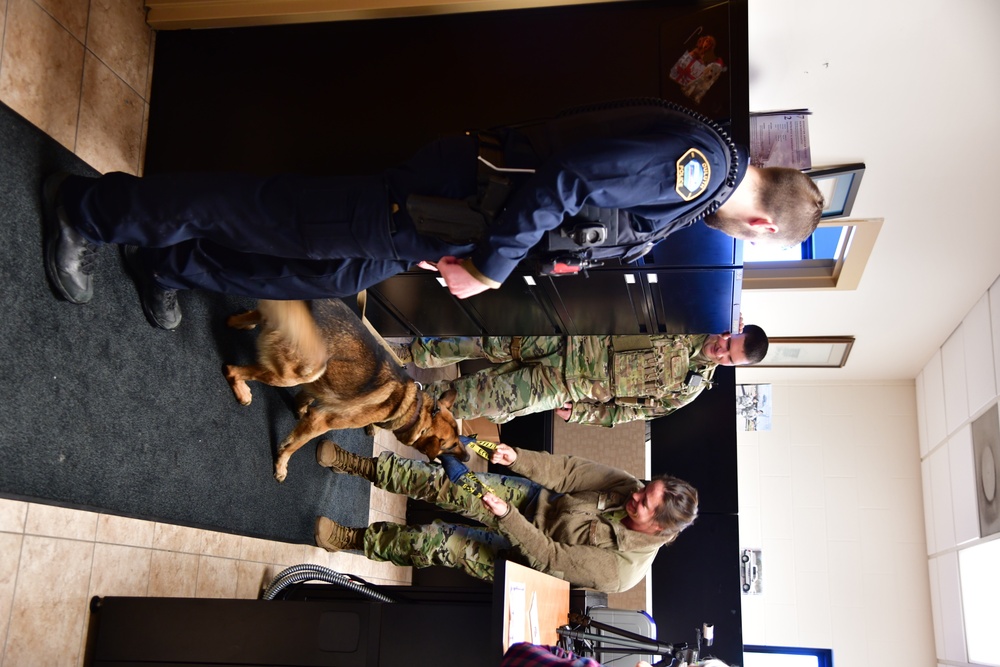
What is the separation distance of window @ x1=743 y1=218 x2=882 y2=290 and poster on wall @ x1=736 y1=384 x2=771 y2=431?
1021mm

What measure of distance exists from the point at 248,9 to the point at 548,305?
2.00 m

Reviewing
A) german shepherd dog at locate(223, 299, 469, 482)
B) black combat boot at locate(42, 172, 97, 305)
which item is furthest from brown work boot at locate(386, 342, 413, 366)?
black combat boot at locate(42, 172, 97, 305)

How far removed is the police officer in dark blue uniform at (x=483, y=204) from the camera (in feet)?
6.59

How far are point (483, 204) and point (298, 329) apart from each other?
4.18ft

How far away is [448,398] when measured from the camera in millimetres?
4262

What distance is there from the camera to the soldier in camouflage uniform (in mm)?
4469

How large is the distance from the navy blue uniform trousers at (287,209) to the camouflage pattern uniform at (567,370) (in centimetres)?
215

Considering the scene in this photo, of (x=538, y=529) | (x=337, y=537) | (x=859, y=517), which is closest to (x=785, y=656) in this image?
(x=859, y=517)

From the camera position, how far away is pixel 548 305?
406 cm

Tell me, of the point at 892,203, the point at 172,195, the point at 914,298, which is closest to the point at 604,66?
the point at 172,195

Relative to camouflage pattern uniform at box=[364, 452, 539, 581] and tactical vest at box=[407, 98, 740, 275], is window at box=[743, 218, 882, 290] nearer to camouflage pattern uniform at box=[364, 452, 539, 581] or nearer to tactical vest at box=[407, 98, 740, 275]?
camouflage pattern uniform at box=[364, 452, 539, 581]

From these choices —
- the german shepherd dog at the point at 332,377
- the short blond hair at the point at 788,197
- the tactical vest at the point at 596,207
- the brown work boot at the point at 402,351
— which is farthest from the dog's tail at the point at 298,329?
the short blond hair at the point at 788,197

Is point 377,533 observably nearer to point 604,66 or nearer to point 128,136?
point 128,136

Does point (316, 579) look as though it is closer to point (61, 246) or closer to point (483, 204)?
point (61, 246)
